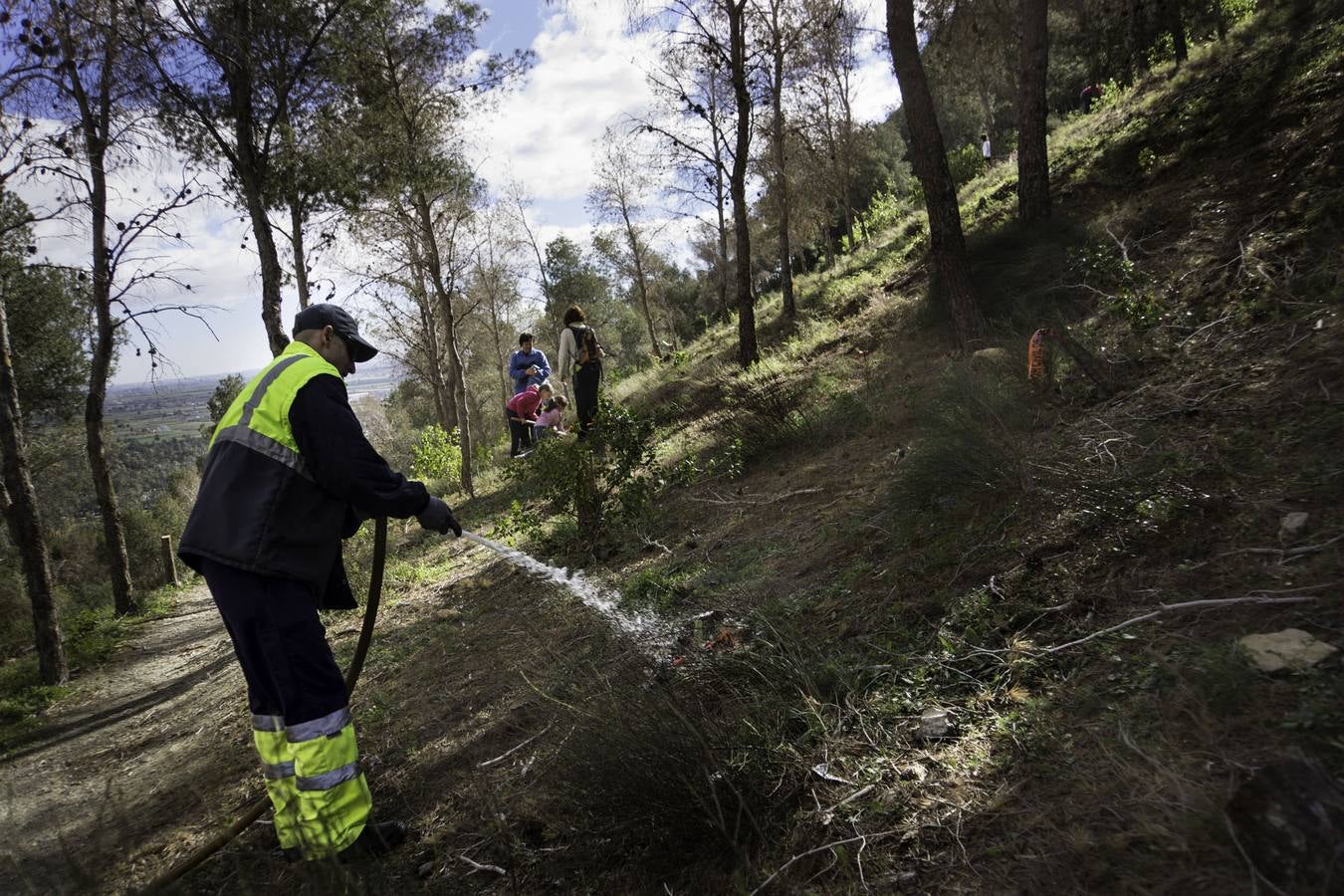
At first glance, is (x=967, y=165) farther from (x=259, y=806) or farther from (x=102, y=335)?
(x=259, y=806)

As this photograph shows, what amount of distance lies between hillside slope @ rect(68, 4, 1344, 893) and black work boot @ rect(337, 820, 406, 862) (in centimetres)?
10

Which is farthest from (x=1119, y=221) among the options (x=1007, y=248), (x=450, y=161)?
(x=450, y=161)

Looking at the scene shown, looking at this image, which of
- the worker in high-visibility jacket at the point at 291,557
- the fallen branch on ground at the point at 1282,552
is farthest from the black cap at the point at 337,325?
the fallen branch on ground at the point at 1282,552

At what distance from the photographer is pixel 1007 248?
8.57 meters

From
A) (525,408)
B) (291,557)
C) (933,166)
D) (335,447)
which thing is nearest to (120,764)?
(291,557)

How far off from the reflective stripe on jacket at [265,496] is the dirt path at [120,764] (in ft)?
2.90

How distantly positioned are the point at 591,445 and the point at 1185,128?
23.9ft

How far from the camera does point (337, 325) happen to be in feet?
11.1

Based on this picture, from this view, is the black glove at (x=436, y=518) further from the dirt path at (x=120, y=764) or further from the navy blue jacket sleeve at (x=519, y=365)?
the navy blue jacket sleeve at (x=519, y=365)

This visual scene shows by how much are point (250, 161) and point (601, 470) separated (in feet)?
18.7

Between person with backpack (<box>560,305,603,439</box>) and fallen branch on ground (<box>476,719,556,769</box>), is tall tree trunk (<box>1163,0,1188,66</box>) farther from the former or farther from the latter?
fallen branch on ground (<box>476,719,556,769</box>)

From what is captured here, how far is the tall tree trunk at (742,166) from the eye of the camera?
10680mm

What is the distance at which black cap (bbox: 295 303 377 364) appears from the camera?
10.9 ft

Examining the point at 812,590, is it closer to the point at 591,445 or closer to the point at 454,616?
the point at 591,445
